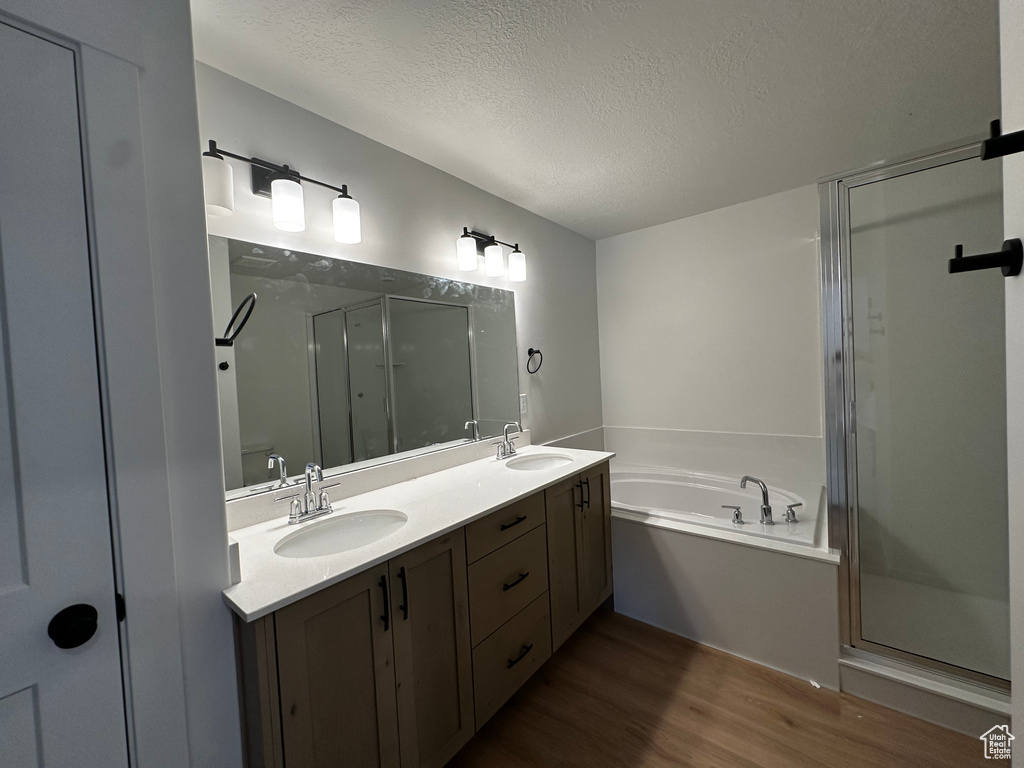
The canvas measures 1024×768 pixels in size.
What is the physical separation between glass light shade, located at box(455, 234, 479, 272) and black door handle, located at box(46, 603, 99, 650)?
1865mm

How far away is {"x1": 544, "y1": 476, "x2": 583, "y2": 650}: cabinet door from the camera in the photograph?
6.13 feet

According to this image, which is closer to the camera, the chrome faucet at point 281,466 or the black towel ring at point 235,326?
the black towel ring at point 235,326

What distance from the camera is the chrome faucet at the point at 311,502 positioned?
4.76ft

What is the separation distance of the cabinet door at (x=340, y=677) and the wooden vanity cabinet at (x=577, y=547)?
2.84 feet

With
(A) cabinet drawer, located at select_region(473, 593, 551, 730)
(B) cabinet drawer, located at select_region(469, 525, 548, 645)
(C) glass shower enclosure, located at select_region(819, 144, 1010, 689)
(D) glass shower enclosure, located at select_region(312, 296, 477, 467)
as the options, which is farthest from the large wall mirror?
(C) glass shower enclosure, located at select_region(819, 144, 1010, 689)

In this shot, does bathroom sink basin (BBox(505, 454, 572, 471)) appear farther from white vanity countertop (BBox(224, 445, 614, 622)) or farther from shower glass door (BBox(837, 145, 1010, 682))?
shower glass door (BBox(837, 145, 1010, 682))

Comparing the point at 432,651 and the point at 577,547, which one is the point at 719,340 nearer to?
the point at 577,547

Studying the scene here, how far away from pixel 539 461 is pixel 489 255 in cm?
121

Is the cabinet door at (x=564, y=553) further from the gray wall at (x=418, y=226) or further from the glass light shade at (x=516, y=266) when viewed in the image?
the glass light shade at (x=516, y=266)

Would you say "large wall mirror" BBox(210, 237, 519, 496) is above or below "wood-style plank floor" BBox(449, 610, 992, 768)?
above

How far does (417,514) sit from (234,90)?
1612 millimetres

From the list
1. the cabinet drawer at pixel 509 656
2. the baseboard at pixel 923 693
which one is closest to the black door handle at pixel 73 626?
the cabinet drawer at pixel 509 656

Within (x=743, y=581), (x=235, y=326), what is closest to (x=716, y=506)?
(x=743, y=581)

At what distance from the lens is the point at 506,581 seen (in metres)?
1.61
